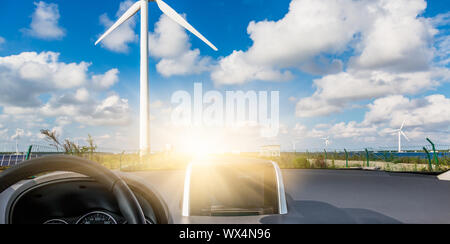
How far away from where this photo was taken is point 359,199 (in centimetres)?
1309

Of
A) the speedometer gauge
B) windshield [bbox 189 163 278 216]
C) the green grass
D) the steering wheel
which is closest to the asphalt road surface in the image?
windshield [bbox 189 163 278 216]

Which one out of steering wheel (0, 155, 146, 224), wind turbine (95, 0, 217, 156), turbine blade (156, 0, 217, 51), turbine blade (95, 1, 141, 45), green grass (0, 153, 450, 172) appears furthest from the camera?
turbine blade (95, 1, 141, 45)

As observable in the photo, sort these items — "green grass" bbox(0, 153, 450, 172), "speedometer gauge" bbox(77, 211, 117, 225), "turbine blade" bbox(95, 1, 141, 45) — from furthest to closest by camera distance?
"turbine blade" bbox(95, 1, 141, 45) < "green grass" bbox(0, 153, 450, 172) < "speedometer gauge" bbox(77, 211, 117, 225)

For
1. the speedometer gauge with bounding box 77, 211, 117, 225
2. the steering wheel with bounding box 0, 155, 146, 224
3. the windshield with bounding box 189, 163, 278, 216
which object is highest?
the steering wheel with bounding box 0, 155, 146, 224

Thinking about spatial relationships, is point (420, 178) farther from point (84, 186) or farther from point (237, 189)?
point (84, 186)

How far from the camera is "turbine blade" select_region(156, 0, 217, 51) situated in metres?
32.0

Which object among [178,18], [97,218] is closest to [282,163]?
[178,18]

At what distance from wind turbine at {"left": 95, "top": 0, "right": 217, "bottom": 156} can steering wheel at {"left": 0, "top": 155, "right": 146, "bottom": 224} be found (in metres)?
28.1

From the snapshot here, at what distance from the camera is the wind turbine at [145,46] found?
98.3 ft

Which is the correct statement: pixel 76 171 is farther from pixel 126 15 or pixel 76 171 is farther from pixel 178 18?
pixel 126 15

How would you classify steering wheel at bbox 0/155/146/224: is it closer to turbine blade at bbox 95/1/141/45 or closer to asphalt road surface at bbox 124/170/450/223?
asphalt road surface at bbox 124/170/450/223

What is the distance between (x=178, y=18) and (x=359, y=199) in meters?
25.9

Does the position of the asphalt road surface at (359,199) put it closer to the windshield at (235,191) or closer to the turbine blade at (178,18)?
the windshield at (235,191)
